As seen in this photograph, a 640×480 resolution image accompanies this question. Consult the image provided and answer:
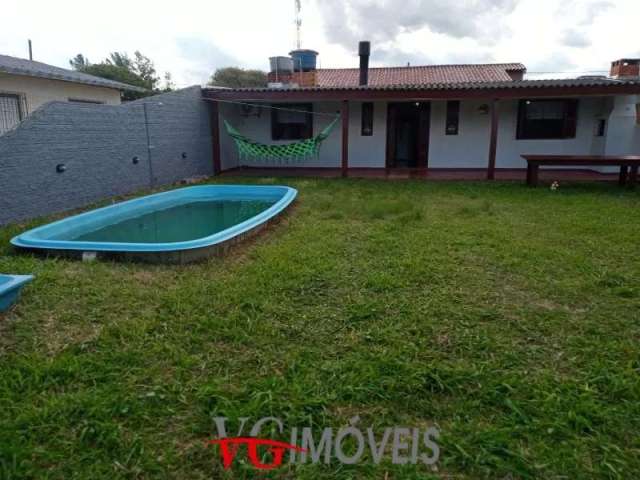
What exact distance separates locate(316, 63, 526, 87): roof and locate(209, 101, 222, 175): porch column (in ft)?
17.0

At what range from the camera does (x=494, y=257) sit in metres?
4.30

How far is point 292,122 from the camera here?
12.1 metres

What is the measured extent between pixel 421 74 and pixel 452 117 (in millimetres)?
5780

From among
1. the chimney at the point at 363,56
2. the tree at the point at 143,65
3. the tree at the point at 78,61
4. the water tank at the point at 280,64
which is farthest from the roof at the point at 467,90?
the tree at the point at 78,61

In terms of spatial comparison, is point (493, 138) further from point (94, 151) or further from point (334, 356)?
point (334, 356)

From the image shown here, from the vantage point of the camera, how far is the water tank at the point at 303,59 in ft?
46.4

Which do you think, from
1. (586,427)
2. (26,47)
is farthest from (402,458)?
(26,47)

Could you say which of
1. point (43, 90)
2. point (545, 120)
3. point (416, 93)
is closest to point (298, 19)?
point (416, 93)

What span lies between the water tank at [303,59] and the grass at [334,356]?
10973 mm

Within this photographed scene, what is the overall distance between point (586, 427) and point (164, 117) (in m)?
8.86

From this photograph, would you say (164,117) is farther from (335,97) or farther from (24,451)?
(24,451)

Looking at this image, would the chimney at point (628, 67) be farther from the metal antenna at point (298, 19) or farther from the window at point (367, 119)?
the metal antenna at point (298, 19)

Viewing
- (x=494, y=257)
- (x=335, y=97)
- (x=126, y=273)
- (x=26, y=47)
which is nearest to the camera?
(x=126, y=273)

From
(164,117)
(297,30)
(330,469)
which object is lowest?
(330,469)
